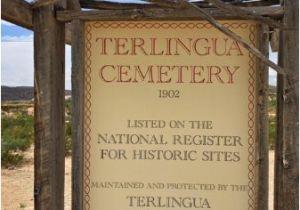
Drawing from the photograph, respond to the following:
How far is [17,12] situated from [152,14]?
0.82 m

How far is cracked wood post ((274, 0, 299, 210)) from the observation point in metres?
3.44

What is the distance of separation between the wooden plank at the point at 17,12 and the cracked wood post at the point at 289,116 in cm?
155

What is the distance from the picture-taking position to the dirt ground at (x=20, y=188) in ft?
26.7

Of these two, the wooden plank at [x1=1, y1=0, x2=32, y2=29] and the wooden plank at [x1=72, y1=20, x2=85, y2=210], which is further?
the wooden plank at [x1=72, y1=20, x2=85, y2=210]

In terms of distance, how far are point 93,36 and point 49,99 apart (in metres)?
0.52

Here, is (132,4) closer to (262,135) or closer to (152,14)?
(152,14)

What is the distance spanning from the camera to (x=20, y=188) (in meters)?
9.48

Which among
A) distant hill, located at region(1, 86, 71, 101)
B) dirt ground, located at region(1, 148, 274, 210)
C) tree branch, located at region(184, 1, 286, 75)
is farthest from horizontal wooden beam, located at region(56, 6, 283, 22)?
distant hill, located at region(1, 86, 71, 101)

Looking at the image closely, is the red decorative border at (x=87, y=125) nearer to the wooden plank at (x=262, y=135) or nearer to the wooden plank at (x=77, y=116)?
the wooden plank at (x=77, y=116)

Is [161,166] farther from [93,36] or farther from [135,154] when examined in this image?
[93,36]

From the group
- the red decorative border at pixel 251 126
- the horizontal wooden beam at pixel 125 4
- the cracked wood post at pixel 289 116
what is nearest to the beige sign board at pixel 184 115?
the red decorative border at pixel 251 126

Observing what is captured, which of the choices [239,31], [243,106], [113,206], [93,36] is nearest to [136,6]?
[93,36]

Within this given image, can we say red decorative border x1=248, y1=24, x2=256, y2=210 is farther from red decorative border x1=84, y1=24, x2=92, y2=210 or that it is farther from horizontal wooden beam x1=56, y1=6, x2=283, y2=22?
red decorative border x1=84, y1=24, x2=92, y2=210

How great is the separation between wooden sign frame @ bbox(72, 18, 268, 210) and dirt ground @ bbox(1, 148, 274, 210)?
13.4 ft
